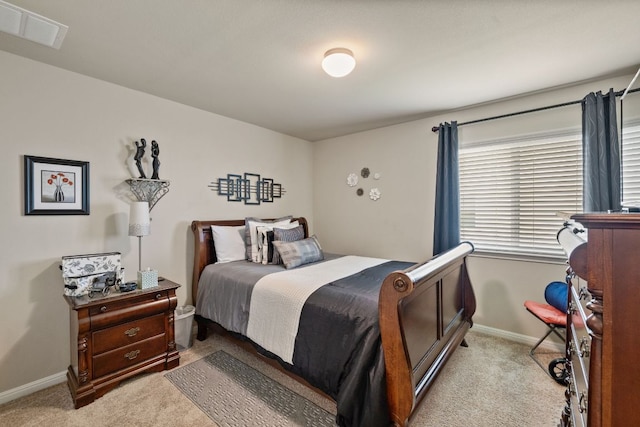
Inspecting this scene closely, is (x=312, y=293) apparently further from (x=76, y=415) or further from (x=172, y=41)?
(x=172, y=41)

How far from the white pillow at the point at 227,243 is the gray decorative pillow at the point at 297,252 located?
1.70 feet

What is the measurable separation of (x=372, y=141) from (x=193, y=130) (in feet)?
7.58

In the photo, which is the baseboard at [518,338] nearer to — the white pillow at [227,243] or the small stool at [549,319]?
the small stool at [549,319]

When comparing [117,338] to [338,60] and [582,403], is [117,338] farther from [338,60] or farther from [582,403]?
[582,403]

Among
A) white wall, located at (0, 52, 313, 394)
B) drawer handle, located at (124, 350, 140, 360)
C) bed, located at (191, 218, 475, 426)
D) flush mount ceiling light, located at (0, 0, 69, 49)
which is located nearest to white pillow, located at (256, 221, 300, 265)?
bed, located at (191, 218, 475, 426)

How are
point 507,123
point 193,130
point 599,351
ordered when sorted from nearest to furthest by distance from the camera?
point 599,351 < point 507,123 < point 193,130

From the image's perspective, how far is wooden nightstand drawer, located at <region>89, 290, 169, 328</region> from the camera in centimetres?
198

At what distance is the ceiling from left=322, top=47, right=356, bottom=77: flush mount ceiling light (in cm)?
6

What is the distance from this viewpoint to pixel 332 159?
4363mm

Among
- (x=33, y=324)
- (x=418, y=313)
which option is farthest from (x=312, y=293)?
(x=33, y=324)

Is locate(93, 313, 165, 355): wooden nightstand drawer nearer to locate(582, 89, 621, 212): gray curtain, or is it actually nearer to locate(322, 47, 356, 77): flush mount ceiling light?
locate(322, 47, 356, 77): flush mount ceiling light

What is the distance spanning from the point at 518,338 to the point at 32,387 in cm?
427

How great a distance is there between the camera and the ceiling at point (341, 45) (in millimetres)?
1579

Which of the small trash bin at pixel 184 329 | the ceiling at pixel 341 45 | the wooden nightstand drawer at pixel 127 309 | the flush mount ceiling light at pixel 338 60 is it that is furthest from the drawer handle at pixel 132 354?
the flush mount ceiling light at pixel 338 60
